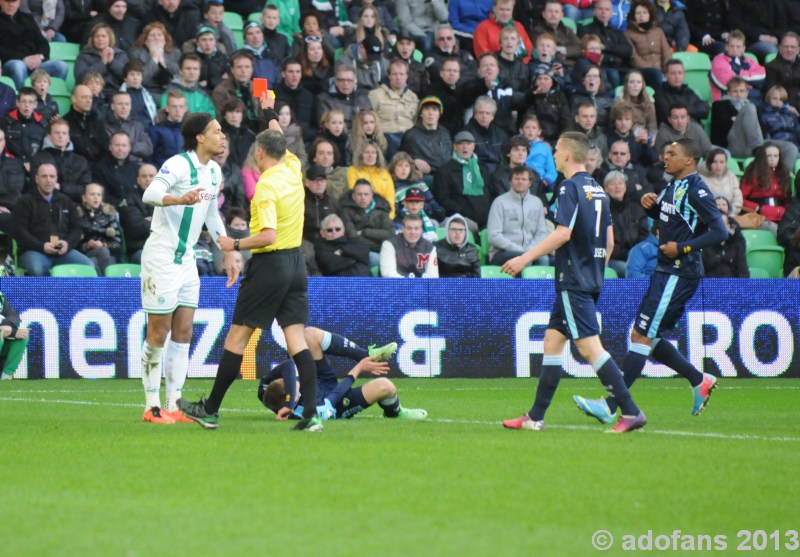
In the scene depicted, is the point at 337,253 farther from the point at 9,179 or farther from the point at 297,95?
the point at 9,179

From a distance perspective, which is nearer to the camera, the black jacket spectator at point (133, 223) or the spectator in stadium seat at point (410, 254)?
the black jacket spectator at point (133, 223)

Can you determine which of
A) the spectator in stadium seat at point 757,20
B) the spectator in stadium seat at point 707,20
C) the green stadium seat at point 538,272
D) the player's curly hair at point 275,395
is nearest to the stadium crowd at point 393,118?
the green stadium seat at point 538,272

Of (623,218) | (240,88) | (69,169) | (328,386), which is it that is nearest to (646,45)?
(623,218)

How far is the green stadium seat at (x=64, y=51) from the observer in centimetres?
1986

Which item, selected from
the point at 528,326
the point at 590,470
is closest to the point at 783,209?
the point at 528,326

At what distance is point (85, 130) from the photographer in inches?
717

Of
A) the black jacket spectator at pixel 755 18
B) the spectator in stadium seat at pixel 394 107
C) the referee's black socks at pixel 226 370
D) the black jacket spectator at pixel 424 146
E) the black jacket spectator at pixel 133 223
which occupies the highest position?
the black jacket spectator at pixel 755 18

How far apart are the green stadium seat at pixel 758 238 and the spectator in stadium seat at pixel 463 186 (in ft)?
13.1

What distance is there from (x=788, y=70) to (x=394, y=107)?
7.41 metres

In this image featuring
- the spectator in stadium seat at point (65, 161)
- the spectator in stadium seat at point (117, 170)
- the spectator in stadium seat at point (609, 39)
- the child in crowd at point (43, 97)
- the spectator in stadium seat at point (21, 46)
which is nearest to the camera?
the spectator in stadium seat at point (65, 161)

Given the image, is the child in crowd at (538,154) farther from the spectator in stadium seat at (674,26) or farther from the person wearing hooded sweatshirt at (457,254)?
the spectator in stadium seat at (674,26)

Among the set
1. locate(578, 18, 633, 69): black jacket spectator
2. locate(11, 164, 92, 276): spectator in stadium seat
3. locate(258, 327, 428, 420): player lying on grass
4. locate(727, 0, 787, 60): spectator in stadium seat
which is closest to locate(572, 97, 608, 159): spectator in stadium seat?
locate(578, 18, 633, 69): black jacket spectator

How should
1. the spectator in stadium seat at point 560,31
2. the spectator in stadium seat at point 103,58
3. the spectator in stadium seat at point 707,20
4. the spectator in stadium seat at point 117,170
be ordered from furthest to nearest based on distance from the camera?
1. the spectator in stadium seat at point 707,20
2. the spectator in stadium seat at point 560,31
3. the spectator in stadium seat at point 103,58
4. the spectator in stadium seat at point 117,170

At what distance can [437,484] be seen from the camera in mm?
7227
